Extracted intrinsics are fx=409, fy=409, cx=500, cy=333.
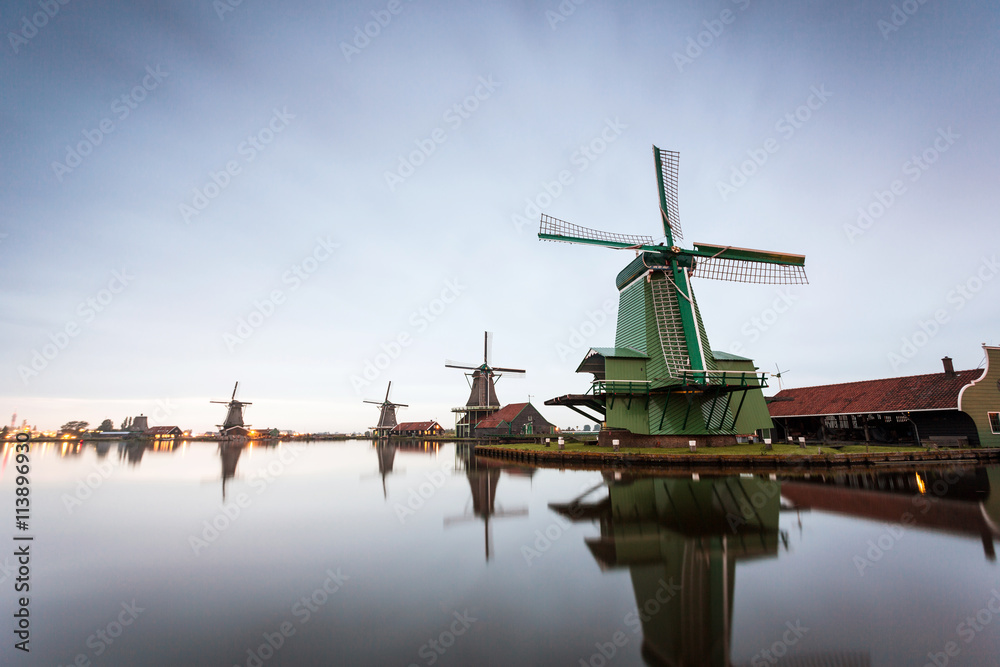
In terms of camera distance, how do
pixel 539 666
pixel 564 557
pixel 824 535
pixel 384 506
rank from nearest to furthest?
pixel 539 666
pixel 564 557
pixel 824 535
pixel 384 506

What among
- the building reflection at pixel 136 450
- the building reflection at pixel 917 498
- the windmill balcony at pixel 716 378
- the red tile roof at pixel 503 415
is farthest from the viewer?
the red tile roof at pixel 503 415

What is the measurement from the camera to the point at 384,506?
1261 cm

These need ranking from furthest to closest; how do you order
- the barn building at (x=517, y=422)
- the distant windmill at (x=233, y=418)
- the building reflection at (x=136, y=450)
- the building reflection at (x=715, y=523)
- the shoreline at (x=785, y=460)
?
the distant windmill at (x=233, y=418)
the barn building at (x=517, y=422)
the building reflection at (x=136, y=450)
the shoreline at (x=785, y=460)
the building reflection at (x=715, y=523)

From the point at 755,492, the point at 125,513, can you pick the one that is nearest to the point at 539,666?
the point at 755,492

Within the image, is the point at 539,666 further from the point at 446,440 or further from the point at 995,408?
the point at 446,440

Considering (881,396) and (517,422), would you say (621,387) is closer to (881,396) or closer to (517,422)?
(881,396)

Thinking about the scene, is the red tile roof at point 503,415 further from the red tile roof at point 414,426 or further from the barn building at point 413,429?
the barn building at point 413,429

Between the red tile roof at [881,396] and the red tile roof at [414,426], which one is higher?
the red tile roof at [881,396]

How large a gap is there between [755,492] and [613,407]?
12.7 meters

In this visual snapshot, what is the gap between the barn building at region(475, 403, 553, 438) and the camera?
48.8 m

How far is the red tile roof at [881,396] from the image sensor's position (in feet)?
73.8

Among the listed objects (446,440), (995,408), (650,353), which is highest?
(650,353)

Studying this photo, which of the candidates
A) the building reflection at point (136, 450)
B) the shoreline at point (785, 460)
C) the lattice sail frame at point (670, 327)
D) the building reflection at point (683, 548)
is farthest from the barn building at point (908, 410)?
the building reflection at point (136, 450)

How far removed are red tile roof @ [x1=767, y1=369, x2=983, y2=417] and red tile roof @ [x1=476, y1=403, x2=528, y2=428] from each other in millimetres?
26262
